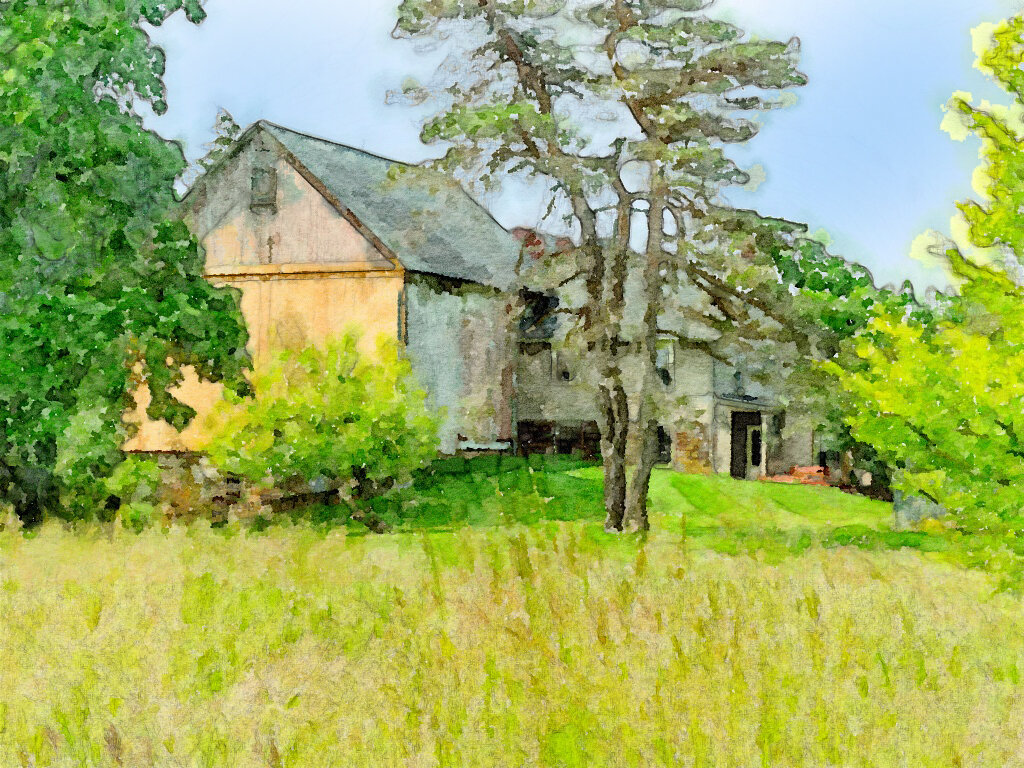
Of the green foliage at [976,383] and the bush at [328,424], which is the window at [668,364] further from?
the green foliage at [976,383]

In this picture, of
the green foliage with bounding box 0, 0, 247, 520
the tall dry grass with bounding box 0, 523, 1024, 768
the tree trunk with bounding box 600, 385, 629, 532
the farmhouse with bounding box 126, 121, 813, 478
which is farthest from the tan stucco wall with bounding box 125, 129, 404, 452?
the tall dry grass with bounding box 0, 523, 1024, 768

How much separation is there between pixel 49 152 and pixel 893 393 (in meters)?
11.6

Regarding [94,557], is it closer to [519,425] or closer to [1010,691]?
[1010,691]

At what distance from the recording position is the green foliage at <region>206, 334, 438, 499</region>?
16.9 meters

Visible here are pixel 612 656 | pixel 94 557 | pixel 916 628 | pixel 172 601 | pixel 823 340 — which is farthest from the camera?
pixel 823 340

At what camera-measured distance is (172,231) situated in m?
16.3

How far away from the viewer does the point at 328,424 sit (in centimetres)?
1711

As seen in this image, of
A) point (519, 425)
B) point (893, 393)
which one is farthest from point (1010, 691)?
point (519, 425)

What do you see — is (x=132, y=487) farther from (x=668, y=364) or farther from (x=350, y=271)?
(x=668, y=364)

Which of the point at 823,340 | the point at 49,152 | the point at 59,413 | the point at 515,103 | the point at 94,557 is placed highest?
the point at 515,103

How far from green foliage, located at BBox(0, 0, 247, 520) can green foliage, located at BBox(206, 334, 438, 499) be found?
5.08ft

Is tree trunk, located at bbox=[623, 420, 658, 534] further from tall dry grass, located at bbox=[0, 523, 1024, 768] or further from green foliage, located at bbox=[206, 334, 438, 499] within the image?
tall dry grass, located at bbox=[0, 523, 1024, 768]

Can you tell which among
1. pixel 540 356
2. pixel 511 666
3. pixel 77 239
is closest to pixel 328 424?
pixel 77 239

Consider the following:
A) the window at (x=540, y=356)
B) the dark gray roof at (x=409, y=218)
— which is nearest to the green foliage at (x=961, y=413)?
the dark gray roof at (x=409, y=218)
